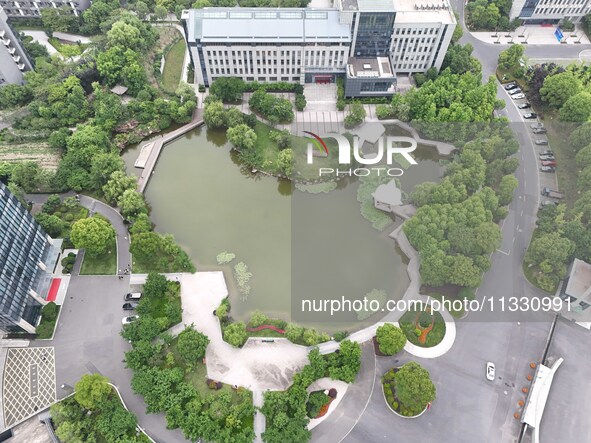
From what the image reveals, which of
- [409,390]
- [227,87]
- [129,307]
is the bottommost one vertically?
[129,307]

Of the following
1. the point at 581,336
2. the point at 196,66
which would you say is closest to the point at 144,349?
the point at 196,66

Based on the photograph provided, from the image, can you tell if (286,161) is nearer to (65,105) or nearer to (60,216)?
(60,216)

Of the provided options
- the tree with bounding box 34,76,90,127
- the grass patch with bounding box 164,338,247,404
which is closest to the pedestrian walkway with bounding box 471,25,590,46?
the tree with bounding box 34,76,90,127

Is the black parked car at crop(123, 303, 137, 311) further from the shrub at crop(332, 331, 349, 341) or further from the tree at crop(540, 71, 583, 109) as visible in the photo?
the tree at crop(540, 71, 583, 109)

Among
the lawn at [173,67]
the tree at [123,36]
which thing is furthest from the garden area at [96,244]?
the tree at [123,36]

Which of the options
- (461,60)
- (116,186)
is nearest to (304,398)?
(116,186)

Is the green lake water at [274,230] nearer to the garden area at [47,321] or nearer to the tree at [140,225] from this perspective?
the tree at [140,225]

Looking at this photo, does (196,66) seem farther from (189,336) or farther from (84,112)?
(189,336)
